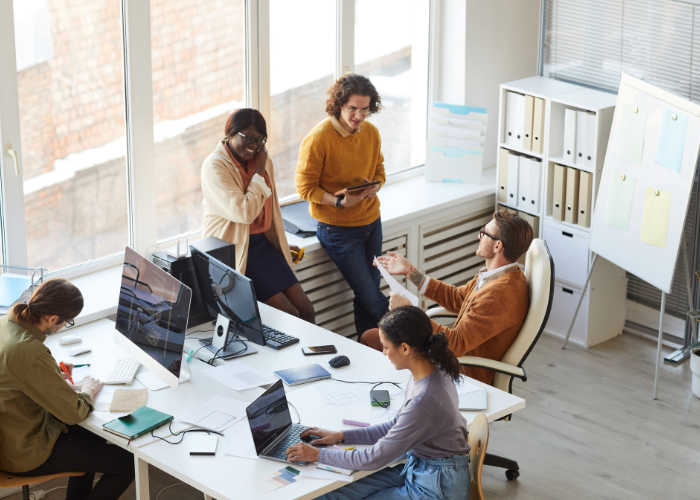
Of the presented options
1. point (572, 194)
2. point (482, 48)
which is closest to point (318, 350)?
point (572, 194)

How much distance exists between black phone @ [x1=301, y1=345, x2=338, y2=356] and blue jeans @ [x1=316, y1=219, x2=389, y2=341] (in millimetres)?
1042

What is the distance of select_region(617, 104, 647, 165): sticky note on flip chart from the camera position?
13.7 feet

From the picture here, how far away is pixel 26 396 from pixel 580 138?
3.23 m

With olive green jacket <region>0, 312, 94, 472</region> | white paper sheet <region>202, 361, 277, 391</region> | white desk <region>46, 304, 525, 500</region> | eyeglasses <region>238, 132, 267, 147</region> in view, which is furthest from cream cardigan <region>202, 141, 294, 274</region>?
olive green jacket <region>0, 312, 94, 472</region>

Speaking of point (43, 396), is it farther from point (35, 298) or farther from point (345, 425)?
point (345, 425)

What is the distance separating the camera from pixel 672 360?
459 cm

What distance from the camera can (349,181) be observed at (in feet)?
13.8

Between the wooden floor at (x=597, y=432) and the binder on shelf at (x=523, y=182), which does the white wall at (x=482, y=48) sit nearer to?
the binder on shelf at (x=523, y=182)

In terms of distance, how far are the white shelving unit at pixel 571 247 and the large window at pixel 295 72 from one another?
1108 millimetres

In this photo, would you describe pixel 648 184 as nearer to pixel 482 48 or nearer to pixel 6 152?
pixel 482 48

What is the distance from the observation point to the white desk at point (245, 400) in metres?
2.45

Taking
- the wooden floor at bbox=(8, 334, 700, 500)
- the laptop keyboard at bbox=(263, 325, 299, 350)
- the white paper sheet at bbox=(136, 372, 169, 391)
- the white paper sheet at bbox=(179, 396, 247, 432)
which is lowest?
the wooden floor at bbox=(8, 334, 700, 500)

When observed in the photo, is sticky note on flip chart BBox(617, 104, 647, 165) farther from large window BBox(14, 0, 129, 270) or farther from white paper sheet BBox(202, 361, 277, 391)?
large window BBox(14, 0, 129, 270)

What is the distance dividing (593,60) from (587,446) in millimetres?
2391
